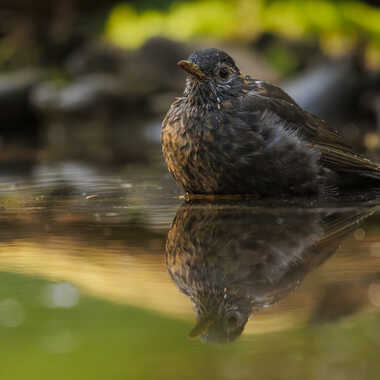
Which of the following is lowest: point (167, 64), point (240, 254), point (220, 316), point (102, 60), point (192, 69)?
point (102, 60)

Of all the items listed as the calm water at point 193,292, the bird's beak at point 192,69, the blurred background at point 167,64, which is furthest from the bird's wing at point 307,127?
the blurred background at point 167,64

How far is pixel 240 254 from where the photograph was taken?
307cm

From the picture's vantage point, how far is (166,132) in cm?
486

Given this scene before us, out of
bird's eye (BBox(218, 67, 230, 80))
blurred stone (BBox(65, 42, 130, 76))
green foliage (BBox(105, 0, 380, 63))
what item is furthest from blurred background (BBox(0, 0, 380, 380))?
blurred stone (BBox(65, 42, 130, 76))

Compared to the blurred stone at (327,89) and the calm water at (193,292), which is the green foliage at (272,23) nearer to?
the blurred stone at (327,89)

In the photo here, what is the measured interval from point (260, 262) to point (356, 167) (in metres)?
2.39

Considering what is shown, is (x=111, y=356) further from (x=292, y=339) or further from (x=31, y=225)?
(x=31, y=225)

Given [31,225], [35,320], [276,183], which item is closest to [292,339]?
[35,320]

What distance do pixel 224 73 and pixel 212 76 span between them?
0.30ft

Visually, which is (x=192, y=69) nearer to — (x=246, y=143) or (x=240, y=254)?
(x=246, y=143)

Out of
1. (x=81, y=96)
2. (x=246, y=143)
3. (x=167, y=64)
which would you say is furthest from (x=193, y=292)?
(x=167, y=64)

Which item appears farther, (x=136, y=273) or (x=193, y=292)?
(x=136, y=273)

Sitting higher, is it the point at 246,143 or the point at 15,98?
the point at 246,143

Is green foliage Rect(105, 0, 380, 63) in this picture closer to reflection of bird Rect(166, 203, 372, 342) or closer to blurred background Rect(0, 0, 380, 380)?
blurred background Rect(0, 0, 380, 380)
